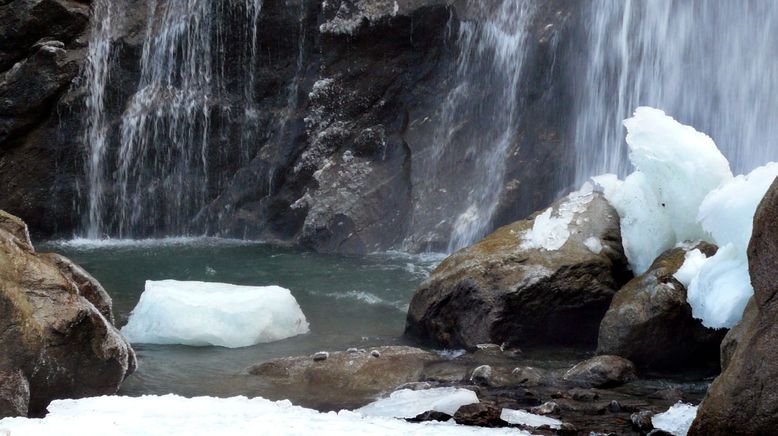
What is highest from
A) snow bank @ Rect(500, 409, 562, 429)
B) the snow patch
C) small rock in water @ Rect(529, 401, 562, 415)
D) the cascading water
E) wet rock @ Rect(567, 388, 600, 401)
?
the cascading water

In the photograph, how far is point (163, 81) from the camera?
2077cm

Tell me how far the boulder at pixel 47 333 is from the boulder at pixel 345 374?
1.73 metres

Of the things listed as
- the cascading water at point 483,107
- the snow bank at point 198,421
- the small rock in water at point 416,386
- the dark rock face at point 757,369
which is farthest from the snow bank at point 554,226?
the cascading water at point 483,107

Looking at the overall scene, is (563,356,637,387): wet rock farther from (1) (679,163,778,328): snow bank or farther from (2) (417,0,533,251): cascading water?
(2) (417,0,533,251): cascading water

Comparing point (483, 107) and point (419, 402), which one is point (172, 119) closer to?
point (483, 107)

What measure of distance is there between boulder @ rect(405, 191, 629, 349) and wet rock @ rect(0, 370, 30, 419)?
4630mm

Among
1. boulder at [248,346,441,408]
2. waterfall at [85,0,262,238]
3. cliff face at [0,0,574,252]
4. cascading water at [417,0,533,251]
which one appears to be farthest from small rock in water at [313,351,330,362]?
waterfall at [85,0,262,238]

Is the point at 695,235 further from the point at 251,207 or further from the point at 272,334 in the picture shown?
the point at 251,207

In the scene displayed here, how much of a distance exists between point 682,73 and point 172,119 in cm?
980

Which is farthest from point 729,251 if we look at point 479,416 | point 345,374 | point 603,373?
point 345,374

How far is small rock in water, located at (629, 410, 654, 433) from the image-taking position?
7.52 metres

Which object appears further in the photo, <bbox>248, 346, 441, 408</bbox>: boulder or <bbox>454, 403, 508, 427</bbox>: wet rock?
<bbox>248, 346, 441, 408</bbox>: boulder

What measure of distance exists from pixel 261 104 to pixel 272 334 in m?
9.65

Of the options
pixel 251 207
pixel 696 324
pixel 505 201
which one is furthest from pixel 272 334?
pixel 251 207
